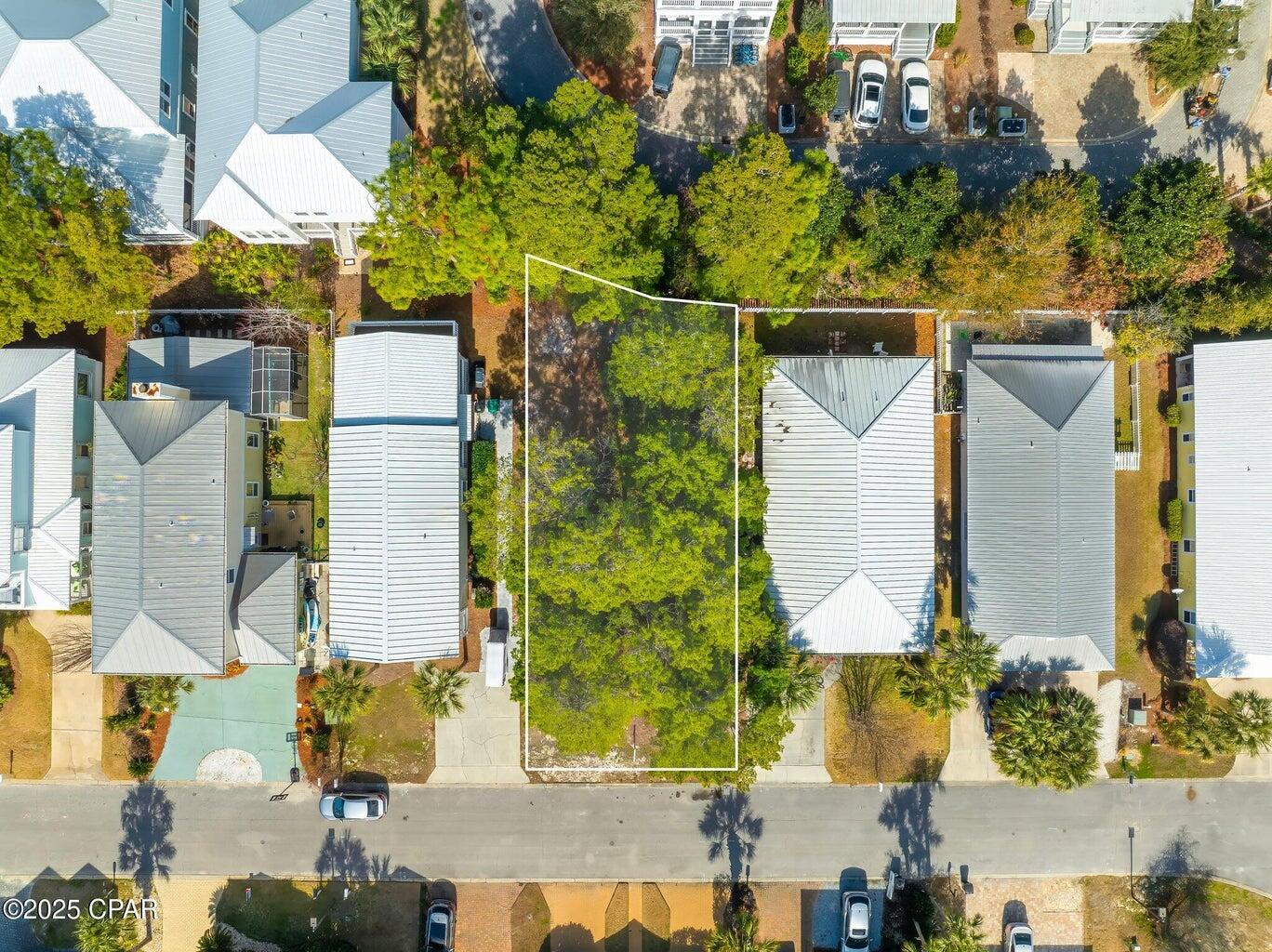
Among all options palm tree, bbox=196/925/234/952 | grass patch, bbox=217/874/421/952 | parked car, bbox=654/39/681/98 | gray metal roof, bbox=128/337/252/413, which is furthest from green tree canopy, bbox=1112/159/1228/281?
palm tree, bbox=196/925/234/952

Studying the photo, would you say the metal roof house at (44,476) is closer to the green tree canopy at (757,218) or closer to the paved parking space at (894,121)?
the green tree canopy at (757,218)

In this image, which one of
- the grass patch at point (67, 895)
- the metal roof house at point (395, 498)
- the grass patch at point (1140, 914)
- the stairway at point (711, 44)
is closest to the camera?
the metal roof house at point (395, 498)

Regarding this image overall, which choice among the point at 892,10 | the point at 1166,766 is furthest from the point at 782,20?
the point at 1166,766

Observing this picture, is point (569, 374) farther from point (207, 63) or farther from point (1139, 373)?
point (1139, 373)

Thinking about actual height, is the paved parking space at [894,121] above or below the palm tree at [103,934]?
above

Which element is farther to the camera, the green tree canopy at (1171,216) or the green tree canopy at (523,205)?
the green tree canopy at (1171,216)

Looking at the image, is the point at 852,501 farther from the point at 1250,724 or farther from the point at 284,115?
the point at 284,115

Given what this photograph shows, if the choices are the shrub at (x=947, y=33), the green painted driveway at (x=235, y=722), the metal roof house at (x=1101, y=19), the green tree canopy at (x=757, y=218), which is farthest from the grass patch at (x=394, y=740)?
the metal roof house at (x=1101, y=19)
